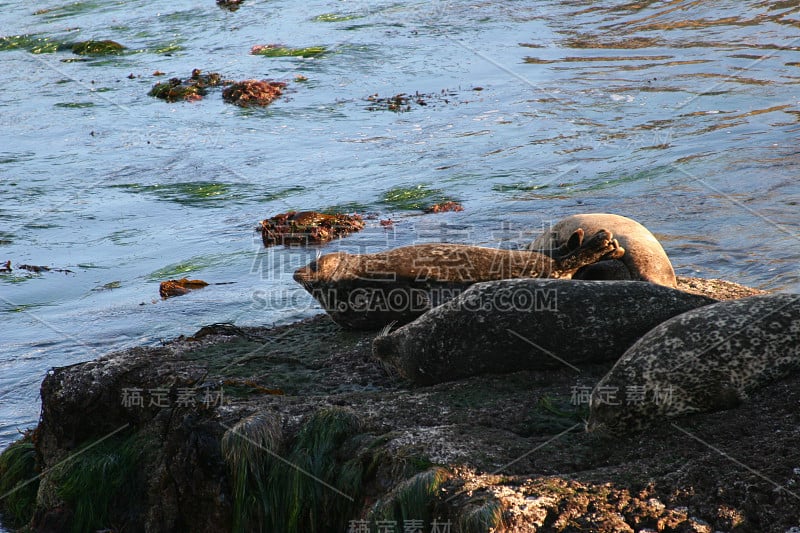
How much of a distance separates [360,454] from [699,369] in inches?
63.1

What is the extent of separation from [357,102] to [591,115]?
161 inches

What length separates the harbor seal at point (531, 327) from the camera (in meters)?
5.00

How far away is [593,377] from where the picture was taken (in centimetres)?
489

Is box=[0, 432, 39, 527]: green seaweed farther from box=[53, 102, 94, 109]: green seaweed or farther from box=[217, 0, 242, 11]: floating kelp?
box=[217, 0, 242, 11]: floating kelp

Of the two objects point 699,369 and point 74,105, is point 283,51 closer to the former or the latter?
point 74,105

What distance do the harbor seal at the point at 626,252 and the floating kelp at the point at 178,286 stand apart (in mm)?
3567

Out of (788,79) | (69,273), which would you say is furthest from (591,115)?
(69,273)

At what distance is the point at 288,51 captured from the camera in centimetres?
1956

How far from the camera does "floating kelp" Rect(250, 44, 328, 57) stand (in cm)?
1916

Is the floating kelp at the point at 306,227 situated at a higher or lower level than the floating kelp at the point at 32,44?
lower

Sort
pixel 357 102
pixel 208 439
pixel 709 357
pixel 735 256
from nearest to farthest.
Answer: pixel 709 357 → pixel 208 439 → pixel 735 256 → pixel 357 102

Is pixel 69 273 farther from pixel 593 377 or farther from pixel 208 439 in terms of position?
pixel 593 377

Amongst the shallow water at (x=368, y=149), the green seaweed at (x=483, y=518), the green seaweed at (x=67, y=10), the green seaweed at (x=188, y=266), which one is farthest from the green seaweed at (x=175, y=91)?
the green seaweed at (x=483, y=518)

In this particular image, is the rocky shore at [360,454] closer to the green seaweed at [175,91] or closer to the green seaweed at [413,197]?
the green seaweed at [413,197]
